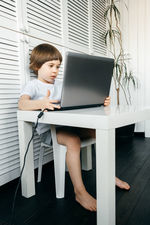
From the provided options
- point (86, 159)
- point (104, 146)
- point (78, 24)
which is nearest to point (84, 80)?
point (104, 146)

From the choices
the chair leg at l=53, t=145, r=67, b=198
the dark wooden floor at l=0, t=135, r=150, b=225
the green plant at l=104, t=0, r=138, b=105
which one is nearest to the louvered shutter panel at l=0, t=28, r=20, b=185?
the dark wooden floor at l=0, t=135, r=150, b=225

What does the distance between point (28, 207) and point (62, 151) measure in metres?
0.37

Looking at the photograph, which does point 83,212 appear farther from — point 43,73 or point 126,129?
point 126,129

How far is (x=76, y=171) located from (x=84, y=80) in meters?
0.49

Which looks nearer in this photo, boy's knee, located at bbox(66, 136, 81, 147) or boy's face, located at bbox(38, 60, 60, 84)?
boy's knee, located at bbox(66, 136, 81, 147)

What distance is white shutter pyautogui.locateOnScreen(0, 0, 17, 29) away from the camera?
4.16ft

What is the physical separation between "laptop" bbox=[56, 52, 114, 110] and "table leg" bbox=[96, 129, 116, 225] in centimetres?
25

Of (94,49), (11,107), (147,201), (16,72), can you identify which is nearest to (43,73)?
(16,72)

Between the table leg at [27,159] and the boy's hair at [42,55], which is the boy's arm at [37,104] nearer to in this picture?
the table leg at [27,159]

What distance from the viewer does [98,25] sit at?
264 cm

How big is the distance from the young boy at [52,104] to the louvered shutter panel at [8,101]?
0.14 metres

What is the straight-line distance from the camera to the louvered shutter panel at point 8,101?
1.31 meters

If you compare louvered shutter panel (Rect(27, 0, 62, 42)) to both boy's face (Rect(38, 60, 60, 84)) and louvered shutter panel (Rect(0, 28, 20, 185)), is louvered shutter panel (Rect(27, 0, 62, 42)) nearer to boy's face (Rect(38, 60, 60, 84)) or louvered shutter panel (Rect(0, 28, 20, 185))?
louvered shutter panel (Rect(0, 28, 20, 185))

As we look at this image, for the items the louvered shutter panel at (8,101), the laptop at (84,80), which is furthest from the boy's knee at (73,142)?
the louvered shutter panel at (8,101)
